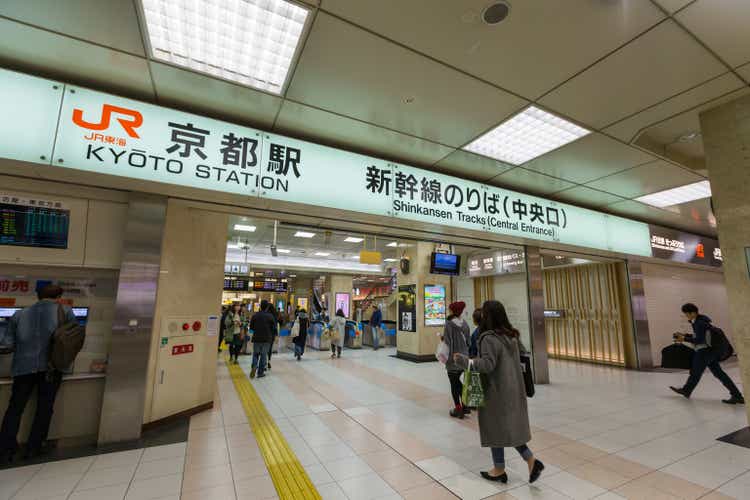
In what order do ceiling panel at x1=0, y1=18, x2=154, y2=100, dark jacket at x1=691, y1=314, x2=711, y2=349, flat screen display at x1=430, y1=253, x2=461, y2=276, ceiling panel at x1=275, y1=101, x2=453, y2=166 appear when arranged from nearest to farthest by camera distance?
ceiling panel at x1=0, y1=18, x2=154, y2=100 < ceiling panel at x1=275, y1=101, x2=453, y2=166 < dark jacket at x1=691, y1=314, x2=711, y2=349 < flat screen display at x1=430, y1=253, x2=461, y2=276

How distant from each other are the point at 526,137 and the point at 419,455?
362cm

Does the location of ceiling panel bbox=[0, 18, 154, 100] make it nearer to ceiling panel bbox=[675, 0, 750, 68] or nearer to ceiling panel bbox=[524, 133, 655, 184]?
ceiling panel bbox=[675, 0, 750, 68]

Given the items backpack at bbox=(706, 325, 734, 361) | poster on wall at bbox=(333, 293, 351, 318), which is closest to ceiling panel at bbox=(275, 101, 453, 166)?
backpack at bbox=(706, 325, 734, 361)

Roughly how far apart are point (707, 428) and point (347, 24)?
218 inches

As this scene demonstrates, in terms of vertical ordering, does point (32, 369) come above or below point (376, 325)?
above

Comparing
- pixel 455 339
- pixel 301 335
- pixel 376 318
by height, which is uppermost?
pixel 455 339

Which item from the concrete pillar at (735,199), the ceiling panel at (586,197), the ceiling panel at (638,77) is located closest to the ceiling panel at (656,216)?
the ceiling panel at (586,197)

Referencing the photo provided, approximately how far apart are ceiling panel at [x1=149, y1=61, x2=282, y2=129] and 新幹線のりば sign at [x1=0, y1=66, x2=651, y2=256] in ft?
0.45

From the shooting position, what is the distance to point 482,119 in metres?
3.62

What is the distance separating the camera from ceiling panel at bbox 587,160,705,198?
4.81 m

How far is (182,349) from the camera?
13.5 feet

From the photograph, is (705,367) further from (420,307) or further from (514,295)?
(420,307)

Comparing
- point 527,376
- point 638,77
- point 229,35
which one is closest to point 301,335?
point 527,376

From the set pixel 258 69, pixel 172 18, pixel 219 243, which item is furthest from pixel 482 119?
pixel 219 243
